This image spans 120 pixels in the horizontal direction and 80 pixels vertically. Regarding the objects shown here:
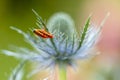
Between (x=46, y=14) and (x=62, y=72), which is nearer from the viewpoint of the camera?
(x=62, y=72)

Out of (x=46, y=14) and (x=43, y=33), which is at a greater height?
(x=46, y=14)

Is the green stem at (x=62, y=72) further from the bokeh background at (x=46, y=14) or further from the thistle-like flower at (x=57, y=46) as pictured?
the bokeh background at (x=46, y=14)

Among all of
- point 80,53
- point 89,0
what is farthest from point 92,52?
point 89,0

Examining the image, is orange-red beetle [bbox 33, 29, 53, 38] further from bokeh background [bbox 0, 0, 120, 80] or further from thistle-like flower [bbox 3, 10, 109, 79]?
bokeh background [bbox 0, 0, 120, 80]

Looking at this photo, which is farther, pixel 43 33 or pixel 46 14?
pixel 46 14

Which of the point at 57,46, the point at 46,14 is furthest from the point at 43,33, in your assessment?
the point at 46,14

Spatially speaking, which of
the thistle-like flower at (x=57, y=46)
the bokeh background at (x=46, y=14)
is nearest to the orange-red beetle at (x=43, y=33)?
the thistle-like flower at (x=57, y=46)

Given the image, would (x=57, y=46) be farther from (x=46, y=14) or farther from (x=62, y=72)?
(x=46, y=14)

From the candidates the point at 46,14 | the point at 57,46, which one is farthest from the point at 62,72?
the point at 46,14
